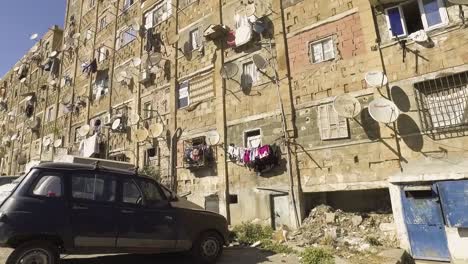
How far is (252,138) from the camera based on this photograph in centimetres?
1438

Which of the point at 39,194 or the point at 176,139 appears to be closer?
the point at 39,194

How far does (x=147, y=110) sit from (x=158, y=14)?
6.47 meters

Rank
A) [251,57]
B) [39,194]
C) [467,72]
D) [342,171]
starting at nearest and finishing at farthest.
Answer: [39,194] → [467,72] → [342,171] → [251,57]

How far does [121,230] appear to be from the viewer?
679cm

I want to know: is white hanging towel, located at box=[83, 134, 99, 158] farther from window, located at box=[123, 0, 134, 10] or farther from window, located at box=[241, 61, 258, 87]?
window, located at box=[241, 61, 258, 87]

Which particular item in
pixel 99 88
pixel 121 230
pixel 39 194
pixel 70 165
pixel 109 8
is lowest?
pixel 121 230

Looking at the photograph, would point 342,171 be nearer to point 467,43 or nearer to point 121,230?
point 467,43

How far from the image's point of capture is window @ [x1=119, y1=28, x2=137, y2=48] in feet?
73.8

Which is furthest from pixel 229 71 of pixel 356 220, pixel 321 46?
pixel 356 220

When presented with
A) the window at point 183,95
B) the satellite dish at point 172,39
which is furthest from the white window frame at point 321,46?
the satellite dish at point 172,39

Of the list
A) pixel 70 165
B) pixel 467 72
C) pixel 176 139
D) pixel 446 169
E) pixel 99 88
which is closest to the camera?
pixel 70 165

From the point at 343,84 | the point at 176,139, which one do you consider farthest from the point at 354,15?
the point at 176,139

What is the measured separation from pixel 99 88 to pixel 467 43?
22.2m

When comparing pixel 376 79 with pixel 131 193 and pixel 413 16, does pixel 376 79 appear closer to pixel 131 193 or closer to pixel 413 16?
pixel 413 16
